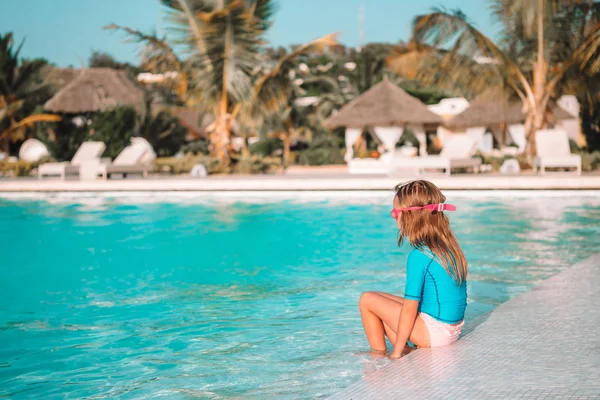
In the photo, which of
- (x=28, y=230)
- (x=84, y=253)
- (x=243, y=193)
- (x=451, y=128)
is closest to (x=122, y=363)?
(x=84, y=253)

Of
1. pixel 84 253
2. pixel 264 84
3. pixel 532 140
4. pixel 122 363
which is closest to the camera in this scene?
pixel 122 363

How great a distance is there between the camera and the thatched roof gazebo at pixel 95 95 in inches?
1199

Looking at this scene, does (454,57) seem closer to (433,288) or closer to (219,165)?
(219,165)

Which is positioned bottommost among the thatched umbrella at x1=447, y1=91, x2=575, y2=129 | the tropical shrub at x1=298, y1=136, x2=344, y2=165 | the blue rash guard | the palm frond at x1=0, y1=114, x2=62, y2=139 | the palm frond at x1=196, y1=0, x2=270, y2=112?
the blue rash guard

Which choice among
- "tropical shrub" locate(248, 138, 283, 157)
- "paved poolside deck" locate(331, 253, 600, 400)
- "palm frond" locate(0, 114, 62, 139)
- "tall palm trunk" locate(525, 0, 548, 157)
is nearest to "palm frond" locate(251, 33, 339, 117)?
"tall palm trunk" locate(525, 0, 548, 157)

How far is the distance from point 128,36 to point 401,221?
737 inches

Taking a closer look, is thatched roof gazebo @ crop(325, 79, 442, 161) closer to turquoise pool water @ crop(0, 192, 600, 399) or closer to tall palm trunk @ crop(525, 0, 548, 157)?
tall palm trunk @ crop(525, 0, 548, 157)

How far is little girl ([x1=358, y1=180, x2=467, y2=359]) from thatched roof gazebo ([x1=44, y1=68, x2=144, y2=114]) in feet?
84.5

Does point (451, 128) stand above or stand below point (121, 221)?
above

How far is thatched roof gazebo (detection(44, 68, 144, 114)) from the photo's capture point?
3045 cm

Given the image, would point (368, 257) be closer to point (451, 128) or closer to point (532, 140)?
point (532, 140)

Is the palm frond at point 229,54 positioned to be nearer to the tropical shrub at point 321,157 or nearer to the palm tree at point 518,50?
the palm tree at point 518,50

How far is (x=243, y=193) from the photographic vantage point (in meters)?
15.9

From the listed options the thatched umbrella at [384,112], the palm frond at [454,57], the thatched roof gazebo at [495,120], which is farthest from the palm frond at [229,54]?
the thatched roof gazebo at [495,120]
